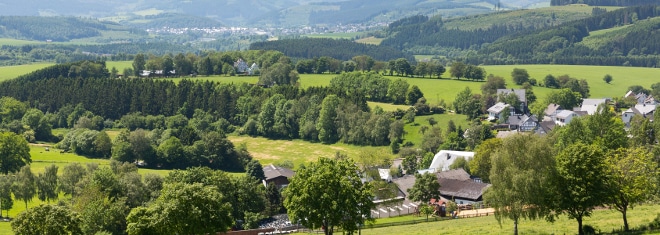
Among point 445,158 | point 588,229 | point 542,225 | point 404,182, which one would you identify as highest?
point 588,229

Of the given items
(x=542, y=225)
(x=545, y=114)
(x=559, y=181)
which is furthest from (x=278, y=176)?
(x=545, y=114)

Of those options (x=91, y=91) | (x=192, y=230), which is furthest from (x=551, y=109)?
(x=192, y=230)

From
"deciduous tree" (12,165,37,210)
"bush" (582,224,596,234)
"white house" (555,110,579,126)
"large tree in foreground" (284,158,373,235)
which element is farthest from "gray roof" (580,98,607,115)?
"large tree in foreground" (284,158,373,235)

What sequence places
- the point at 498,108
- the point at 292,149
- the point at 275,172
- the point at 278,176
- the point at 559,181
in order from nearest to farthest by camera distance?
the point at 559,181 → the point at 278,176 → the point at 275,172 → the point at 292,149 → the point at 498,108

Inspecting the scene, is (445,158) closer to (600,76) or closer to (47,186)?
(47,186)

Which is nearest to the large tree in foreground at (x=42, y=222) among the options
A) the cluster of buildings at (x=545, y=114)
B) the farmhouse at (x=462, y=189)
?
the farmhouse at (x=462, y=189)

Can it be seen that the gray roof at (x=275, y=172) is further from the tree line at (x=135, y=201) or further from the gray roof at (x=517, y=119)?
the gray roof at (x=517, y=119)

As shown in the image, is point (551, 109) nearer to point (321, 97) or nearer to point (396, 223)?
point (321, 97)
